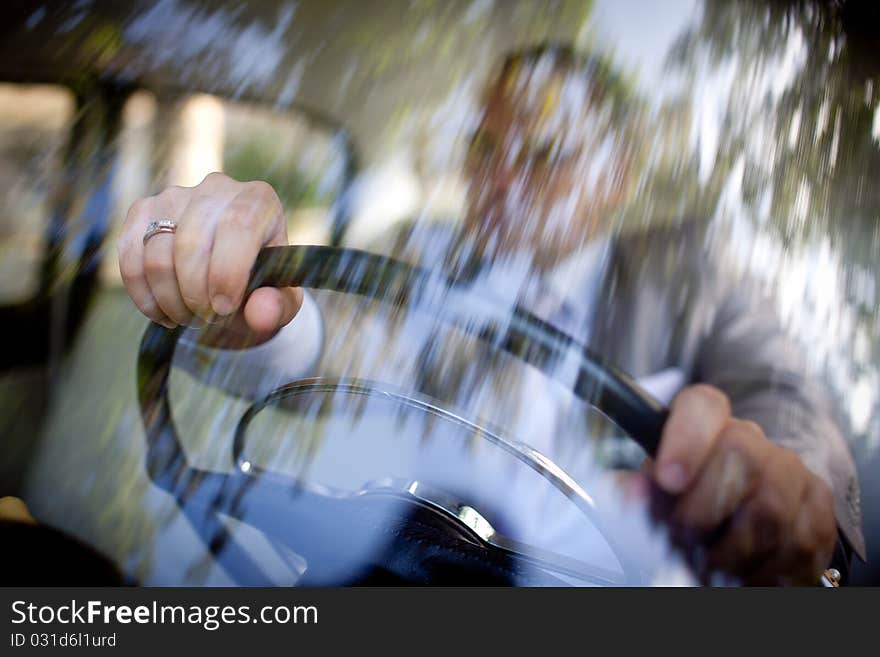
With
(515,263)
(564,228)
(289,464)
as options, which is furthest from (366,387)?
(564,228)

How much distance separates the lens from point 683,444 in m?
0.38

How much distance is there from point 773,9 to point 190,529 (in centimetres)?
87

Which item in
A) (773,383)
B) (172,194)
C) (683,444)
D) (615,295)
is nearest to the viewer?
(683,444)

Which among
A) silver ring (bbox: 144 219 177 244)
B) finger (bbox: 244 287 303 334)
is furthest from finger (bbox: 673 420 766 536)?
silver ring (bbox: 144 219 177 244)

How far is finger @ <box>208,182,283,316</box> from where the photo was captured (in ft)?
1.32

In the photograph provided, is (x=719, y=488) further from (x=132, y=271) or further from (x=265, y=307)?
(x=132, y=271)

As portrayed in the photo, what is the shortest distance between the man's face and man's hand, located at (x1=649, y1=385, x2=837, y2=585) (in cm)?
36

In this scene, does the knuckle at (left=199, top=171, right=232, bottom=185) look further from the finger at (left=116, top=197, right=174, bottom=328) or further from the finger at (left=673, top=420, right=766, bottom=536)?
the finger at (left=673, top=420, right=766, bottom=536)

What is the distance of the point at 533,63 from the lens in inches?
26.9

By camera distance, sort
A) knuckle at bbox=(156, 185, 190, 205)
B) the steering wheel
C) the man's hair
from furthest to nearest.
A: the man's hair < knuckle at bbox=(156, 185, 190, 205) < the steering wheel

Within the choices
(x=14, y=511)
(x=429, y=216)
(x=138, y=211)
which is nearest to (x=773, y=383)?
(x=429, y=216)

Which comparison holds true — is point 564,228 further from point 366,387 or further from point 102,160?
point 102,160

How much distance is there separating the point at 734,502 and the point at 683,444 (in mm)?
77

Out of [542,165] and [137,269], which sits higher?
[542,165]
